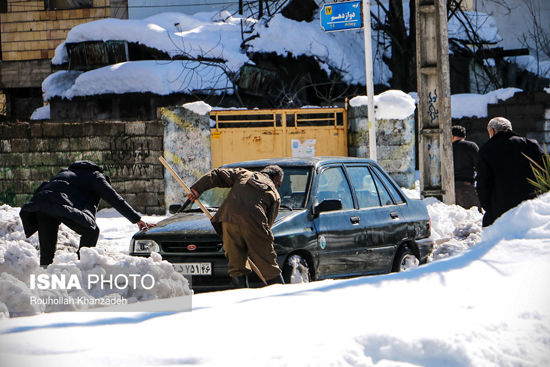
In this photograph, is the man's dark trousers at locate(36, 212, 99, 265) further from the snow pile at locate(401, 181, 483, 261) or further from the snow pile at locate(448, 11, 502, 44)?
the snow pile at locate(448, 11, 502, 44)

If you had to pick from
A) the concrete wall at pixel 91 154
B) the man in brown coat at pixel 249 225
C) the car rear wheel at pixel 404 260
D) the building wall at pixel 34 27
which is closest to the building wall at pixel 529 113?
the concrete wall at pixel 91 154

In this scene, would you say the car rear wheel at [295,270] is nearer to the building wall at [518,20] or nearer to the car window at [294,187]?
the car window at [294,187]

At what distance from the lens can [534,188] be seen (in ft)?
27.3

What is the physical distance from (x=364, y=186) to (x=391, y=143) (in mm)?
6423

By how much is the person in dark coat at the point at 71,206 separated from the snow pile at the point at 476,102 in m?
11.1

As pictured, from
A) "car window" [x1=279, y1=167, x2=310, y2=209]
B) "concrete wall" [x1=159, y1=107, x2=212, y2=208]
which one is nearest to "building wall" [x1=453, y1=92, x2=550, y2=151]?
"concrete wall" [x1=159, y1=107, x2=212, y2=208]

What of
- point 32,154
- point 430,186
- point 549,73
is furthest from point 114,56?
point 549,73

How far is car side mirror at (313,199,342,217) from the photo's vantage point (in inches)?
312

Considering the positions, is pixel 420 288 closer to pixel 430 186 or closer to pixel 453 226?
pixel 453 226

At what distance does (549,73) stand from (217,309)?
76.4ft

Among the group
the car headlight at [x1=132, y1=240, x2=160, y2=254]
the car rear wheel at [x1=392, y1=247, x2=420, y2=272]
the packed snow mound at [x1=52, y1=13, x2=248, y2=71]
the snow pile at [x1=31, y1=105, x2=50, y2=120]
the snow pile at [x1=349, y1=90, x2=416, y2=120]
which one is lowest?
the car rear wheel at [x1=392, y1=247, x2=420, y2=272]

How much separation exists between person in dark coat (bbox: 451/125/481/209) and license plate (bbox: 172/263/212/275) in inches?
240

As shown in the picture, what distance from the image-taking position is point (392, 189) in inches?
366

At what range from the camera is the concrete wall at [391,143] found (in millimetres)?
15172
